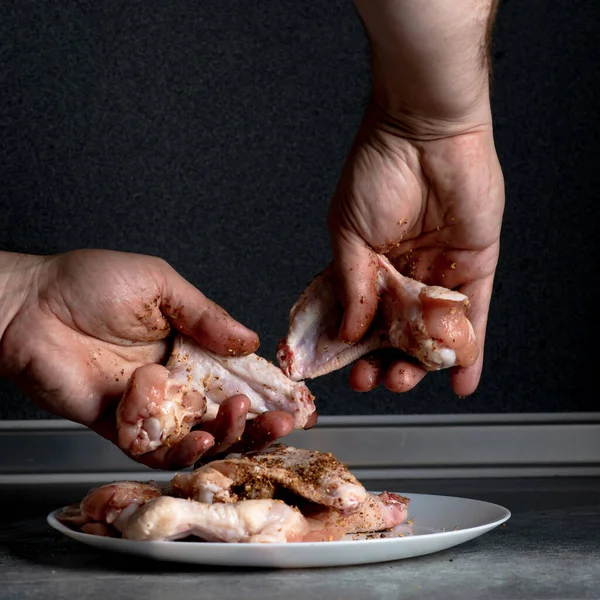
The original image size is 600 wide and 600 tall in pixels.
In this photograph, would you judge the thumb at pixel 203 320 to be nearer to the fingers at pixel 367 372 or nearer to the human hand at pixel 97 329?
the human hand at pixel 97 329

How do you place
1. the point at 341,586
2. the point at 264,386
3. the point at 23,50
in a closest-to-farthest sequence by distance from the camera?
the point at 341,586, the point at 264,386, the point at 23,50

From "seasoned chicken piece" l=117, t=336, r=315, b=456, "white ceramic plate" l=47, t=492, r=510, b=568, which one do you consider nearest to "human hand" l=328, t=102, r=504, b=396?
"seasoned chicken piece" l=117, t=336, r=315, b=456

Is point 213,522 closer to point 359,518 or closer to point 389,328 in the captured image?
→ point 359,518

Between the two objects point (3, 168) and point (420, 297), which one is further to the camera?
point (3, 168)

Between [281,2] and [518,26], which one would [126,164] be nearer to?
[281,2]

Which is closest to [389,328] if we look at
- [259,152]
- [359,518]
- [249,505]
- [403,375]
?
[403,375]

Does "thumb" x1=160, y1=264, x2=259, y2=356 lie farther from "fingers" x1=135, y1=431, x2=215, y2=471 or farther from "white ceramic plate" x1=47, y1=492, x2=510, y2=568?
"white ceramic plate" x1=47, y1=492, x2=510, y2=568

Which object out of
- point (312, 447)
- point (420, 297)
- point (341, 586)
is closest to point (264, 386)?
point (420, 297)
